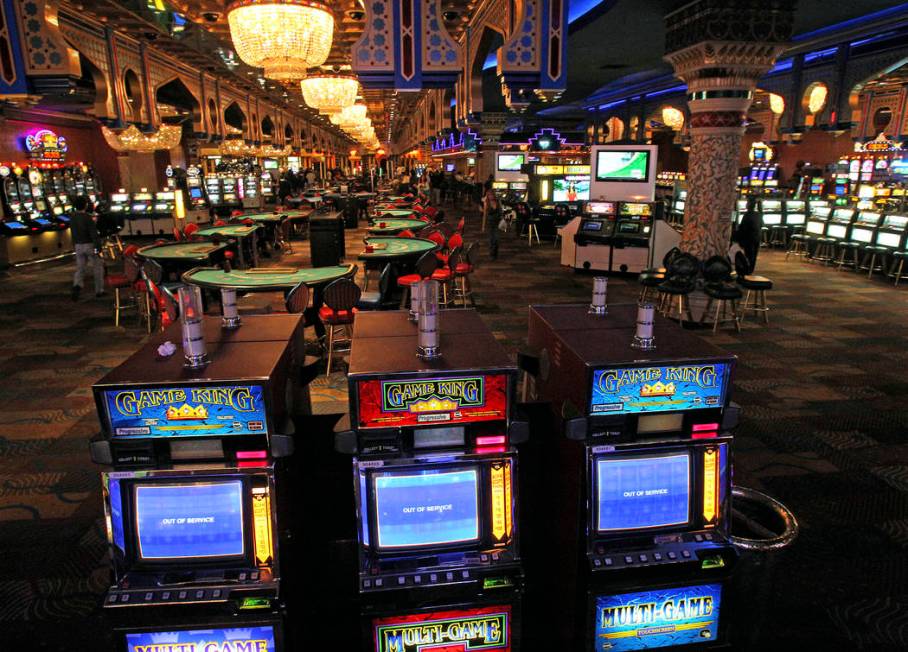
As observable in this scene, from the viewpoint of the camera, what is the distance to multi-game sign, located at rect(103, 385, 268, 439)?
216 cm

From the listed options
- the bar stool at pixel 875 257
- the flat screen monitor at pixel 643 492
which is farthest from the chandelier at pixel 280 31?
the bar stool at pixel 875 257

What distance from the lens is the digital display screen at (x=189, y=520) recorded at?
2.21 m

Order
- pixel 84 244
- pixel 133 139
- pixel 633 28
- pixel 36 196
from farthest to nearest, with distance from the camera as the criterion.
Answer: pixel 36 196 → pixel 133 139 → pixel 633 28 → pixel 84 244

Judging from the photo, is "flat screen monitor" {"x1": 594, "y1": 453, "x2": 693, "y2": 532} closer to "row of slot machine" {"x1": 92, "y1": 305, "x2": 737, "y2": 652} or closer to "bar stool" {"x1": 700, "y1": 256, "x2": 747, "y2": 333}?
"row of slot machine" {"x1": 92, "y1": 305, "x2": 737, "y2": 652}

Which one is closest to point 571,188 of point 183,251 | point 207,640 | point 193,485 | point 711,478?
point 183,251

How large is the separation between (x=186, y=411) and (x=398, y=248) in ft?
21.9

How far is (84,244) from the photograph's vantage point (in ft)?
31.5

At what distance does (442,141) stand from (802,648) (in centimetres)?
2806

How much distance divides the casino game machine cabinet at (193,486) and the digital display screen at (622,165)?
1040 centimetres

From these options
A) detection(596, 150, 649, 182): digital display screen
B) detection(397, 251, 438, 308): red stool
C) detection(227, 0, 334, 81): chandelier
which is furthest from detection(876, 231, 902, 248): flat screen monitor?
detection(227, 0, 334, 81): chandelier

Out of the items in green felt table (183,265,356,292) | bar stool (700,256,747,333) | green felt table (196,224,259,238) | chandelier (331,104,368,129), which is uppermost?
chandelier (331,104,368,129)

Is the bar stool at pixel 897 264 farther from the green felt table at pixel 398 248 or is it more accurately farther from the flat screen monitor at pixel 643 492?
the flat screen monitor at pixel 643 492

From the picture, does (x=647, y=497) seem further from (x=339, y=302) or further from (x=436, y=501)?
(x=339, y=302)

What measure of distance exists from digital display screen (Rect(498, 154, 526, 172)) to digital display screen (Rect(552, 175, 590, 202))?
4.44 m
